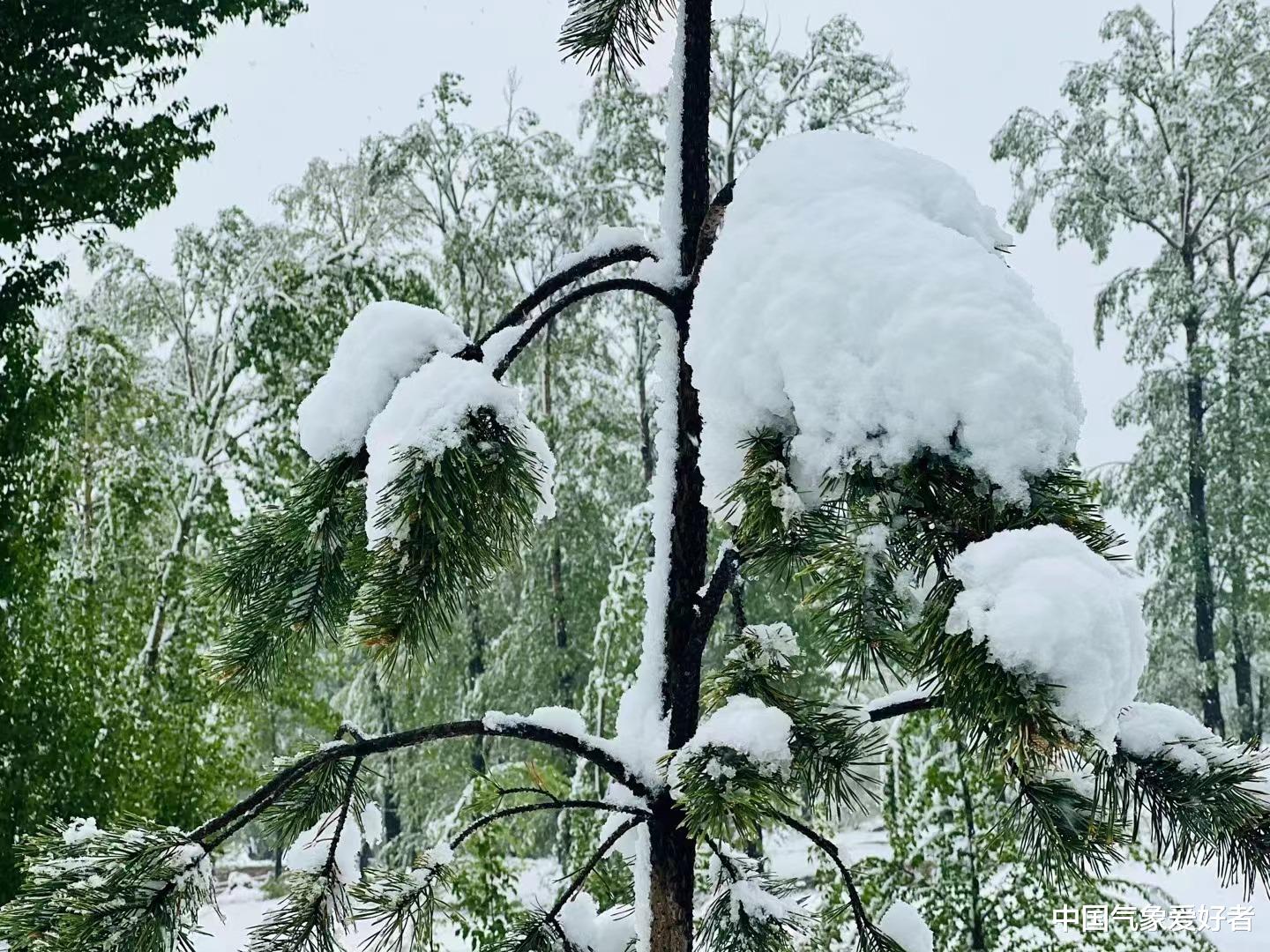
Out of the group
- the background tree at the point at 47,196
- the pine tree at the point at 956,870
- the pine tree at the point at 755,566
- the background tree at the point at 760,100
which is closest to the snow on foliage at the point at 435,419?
the pine tree at the point at 755,566

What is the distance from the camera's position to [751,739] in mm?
845

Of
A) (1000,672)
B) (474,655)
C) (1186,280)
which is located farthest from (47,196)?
(1186,280)

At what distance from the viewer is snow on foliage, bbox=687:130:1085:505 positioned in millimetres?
675

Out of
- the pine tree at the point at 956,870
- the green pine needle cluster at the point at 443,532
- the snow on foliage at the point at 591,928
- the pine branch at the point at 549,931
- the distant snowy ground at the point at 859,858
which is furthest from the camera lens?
the distant snowy ground at the point at 859,858

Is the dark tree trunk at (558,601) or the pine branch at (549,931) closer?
the pine branch at (549,931)

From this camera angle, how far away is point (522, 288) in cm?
1086

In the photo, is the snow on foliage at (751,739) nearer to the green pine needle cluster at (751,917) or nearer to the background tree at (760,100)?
the green pine needle cluster at (751,917)

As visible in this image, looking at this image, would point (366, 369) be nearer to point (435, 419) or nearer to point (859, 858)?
point (435, 419)

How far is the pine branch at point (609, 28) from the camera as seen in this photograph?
138 cm

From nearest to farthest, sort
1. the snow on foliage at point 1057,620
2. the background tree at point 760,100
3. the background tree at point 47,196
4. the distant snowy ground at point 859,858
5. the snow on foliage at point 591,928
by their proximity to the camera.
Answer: the snow on foliage at point 1057,620 → the snow on foliage at point 591,928 → the background tree at point 47,196 → the distant snowy ground at point 859,858 → the background tree at point 760,100

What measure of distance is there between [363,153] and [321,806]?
1094cm

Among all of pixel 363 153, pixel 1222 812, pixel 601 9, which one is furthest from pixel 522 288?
pixel 1222 812

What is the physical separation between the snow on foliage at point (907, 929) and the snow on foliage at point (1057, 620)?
62cm

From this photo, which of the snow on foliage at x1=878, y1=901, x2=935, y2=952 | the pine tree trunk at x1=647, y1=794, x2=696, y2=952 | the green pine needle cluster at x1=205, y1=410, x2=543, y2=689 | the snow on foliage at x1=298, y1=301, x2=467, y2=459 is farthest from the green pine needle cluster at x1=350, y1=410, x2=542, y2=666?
the snow on foliage at x1=878, y1=901, x2=935, y2=952
